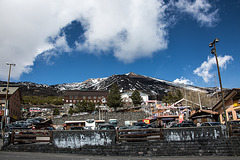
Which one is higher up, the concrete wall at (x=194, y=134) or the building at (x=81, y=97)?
the building at (x=81, y=97)

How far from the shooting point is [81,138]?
41.7 ft

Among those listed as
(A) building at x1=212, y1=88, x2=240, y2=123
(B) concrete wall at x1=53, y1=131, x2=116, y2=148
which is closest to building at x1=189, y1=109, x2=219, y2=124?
(A) building at x1=212, y1=88, x2=240, y2=123

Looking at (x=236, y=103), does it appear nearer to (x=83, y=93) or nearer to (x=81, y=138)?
(x=81, y=138)

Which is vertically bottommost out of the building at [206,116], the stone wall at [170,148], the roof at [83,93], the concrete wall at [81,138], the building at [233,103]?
the stone wall at [170,148]

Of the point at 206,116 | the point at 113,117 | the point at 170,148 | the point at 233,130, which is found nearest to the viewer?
the point at 170,148

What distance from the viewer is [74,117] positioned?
54062 millimetres

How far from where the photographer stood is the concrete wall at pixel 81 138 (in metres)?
12.4

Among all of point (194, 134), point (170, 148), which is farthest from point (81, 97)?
point (194, 134)

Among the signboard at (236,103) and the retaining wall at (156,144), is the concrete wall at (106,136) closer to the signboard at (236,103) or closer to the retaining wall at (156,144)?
the retaining wall at (156,144)

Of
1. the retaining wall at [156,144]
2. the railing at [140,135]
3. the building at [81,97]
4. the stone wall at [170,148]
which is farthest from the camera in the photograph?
the building at [81,97]

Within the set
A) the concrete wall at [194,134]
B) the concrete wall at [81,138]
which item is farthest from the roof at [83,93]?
the concrete wall at [194,134]

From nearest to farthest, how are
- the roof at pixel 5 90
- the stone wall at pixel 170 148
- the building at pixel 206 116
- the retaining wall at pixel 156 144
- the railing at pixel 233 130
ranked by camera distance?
the stone wall at pixel 170 148, the retaining wall at pixel 156 144, the railing at pixel 233 130, the building at pixel 206 116, the roof at pixel 5 90

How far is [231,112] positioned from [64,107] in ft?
279

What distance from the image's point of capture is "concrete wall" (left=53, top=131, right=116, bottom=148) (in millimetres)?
12438
